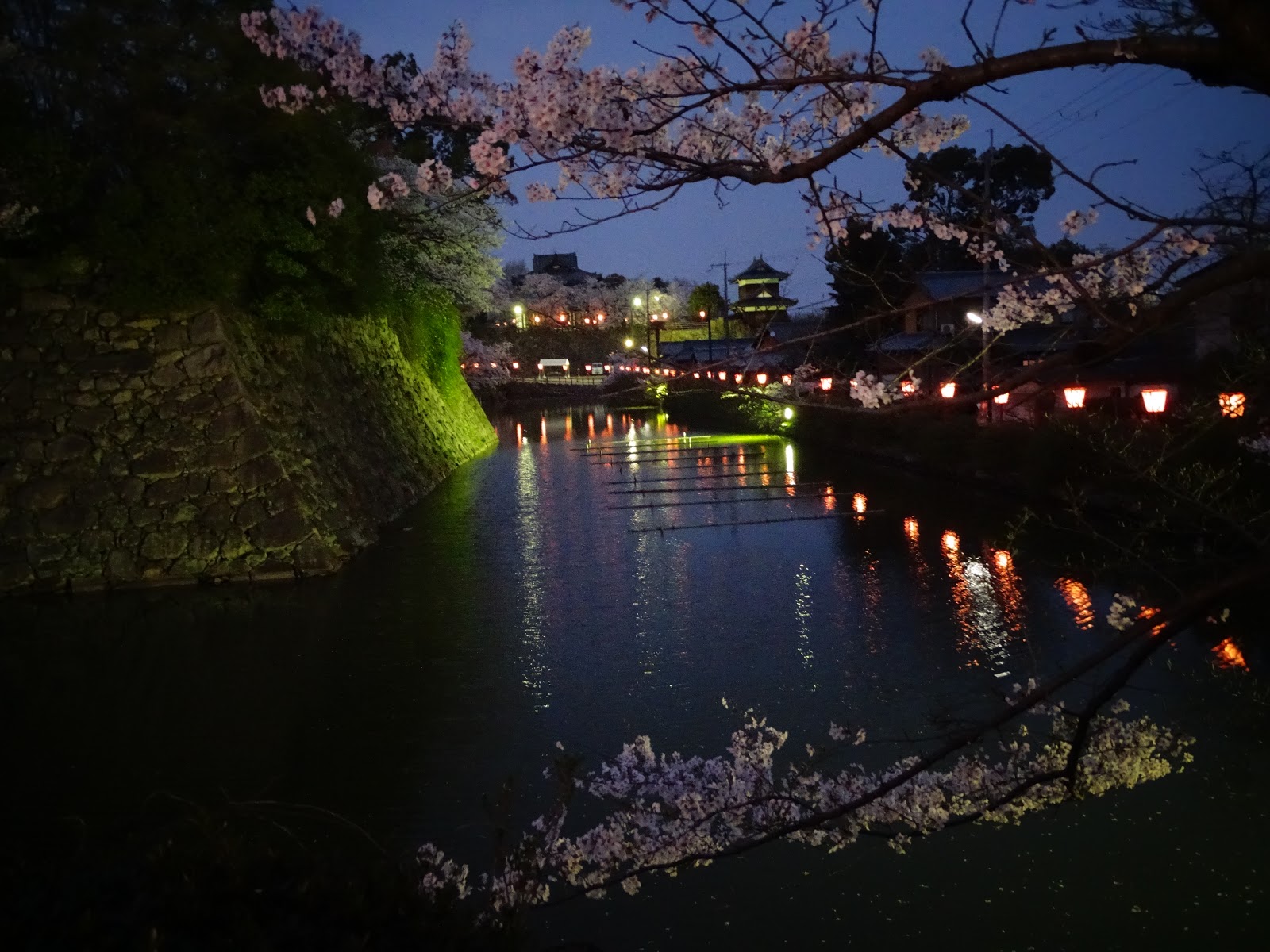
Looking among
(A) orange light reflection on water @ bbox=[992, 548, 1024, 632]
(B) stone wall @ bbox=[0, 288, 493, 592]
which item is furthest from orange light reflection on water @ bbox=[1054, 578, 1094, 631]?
(B) stone wall @ bbox=[0, 288, 493, 592]

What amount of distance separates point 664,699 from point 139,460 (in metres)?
6.85

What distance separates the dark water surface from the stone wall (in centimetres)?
48

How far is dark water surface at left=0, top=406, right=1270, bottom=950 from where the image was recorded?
428 cm

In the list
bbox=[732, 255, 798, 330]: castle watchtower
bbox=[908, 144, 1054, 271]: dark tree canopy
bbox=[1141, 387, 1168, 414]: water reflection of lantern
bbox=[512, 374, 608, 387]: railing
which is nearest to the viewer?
bbox=[908, 144, 1054, 271]: dark tree canopy

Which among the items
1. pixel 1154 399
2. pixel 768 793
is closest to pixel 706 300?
pixel 1154 399

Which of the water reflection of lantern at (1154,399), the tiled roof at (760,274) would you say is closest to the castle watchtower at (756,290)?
the tiled roof at (760,274)

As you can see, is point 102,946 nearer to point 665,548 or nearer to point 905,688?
point 905,688

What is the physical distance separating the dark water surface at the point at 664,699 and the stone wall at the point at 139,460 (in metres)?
0.48

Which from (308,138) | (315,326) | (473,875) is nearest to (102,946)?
(473,875)

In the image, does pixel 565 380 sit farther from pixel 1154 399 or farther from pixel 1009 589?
pixel 1009 589

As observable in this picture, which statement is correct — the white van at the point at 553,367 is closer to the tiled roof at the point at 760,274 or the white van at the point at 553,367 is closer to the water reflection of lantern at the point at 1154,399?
the tiled roof at the point at 760,274

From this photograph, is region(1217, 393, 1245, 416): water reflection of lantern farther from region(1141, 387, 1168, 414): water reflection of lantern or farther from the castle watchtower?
the castle watchtower

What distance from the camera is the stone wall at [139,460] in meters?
10.5

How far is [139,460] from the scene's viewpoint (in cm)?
1066
